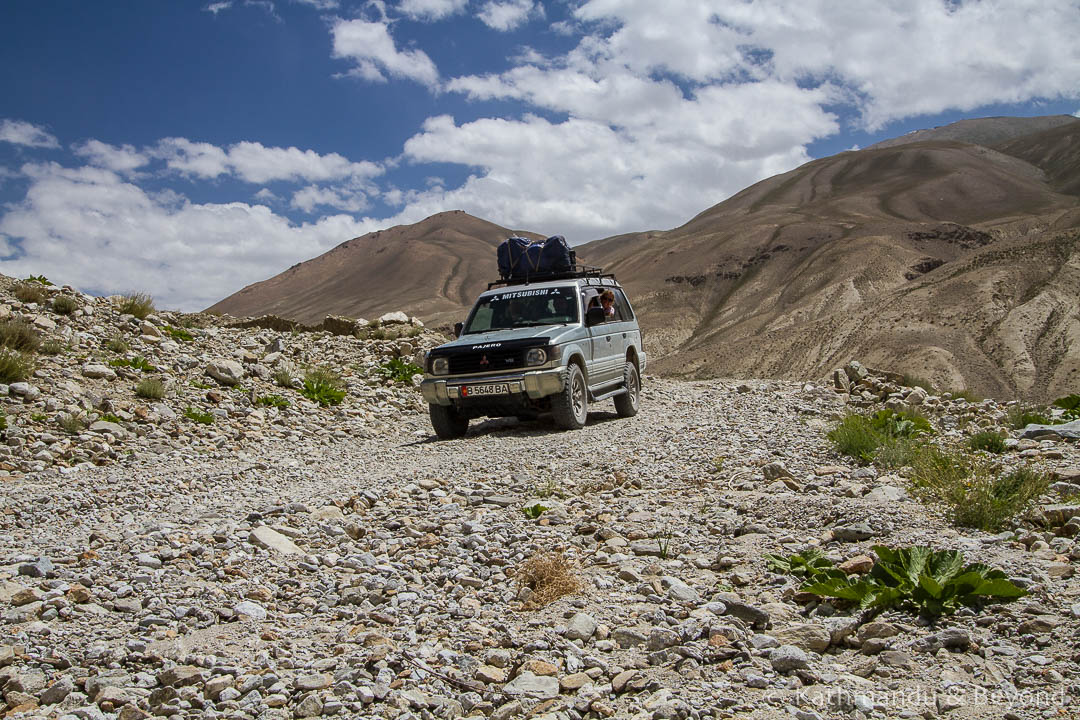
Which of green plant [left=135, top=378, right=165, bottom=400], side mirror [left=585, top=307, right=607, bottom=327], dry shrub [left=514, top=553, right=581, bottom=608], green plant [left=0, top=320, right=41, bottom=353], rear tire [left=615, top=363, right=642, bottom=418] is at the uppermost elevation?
green plant [left=0, top=320, right=41, bottom=353]

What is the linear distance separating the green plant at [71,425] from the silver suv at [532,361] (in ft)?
13.3

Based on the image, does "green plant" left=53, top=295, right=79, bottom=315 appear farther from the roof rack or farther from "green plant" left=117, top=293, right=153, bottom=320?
the roof rack

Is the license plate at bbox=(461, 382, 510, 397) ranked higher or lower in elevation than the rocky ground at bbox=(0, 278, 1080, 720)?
higher

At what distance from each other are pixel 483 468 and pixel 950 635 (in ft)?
16.5

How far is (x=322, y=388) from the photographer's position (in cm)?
1276

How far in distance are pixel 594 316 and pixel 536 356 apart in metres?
1.50

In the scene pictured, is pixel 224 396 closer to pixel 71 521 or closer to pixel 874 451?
pixel 71 521

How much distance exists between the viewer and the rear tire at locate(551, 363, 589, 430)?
9945 millimetres

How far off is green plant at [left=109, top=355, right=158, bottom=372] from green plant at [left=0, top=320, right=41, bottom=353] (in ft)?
3.37

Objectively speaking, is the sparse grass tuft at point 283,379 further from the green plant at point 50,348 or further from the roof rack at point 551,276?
the roof rack at point 551,276

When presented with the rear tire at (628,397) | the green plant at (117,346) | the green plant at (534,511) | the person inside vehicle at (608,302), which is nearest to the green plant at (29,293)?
the green plant at (117,346)

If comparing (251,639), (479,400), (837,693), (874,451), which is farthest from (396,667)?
(479,400)

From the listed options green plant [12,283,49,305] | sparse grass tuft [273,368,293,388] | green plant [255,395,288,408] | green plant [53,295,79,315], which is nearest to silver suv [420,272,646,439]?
green plant [255,395,288,408]

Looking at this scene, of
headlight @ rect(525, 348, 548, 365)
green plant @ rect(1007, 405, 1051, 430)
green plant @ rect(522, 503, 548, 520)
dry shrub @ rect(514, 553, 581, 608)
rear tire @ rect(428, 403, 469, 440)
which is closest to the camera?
dry shrub @ rect(514, 553, 581, 608)
